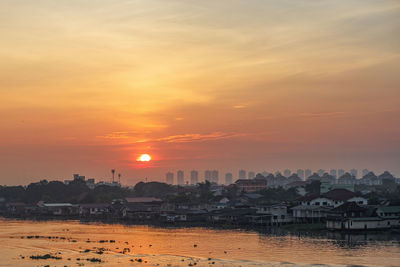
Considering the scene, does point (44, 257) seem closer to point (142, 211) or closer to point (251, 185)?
point (142, 211)

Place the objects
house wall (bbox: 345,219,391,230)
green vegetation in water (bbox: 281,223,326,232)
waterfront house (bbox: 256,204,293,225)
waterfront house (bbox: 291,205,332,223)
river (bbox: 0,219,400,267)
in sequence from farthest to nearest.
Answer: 1. waterfront house (bbox: 256,204,293,225)
2. waterfront house (bbox: 291,205,332,223)
3. green vegetation in water (bbox: 281,223,326,232)
4. house wall (bbox: 345,219,391,230)
5. river (bbox: 0,219,400,267)

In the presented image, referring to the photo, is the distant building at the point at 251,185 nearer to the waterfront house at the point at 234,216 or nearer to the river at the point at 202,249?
the waterfront house at the point at 234,216

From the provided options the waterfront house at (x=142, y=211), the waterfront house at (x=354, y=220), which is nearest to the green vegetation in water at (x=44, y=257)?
the waterfront house at (x=354, y=220)

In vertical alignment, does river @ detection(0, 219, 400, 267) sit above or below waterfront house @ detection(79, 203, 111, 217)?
below

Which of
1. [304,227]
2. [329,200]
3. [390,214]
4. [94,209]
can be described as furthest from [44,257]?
[94,209]

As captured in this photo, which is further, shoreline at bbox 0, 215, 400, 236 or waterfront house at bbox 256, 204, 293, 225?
waterfront house at bbox 256, 204, 293, 225

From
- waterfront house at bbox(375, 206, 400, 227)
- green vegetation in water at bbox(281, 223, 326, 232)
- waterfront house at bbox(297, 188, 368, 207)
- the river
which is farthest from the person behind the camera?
waterfront house at bbox(297, 188, 368, 207)

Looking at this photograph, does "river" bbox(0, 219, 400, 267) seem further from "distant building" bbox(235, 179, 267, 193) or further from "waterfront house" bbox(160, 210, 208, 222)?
"distant building" bbox(235, 179, 267, 193)

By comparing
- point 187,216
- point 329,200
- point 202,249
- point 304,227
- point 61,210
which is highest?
point 329,200

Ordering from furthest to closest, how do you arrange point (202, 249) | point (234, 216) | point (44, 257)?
point (234, 216) → point (202, 249) → point (44, 257)

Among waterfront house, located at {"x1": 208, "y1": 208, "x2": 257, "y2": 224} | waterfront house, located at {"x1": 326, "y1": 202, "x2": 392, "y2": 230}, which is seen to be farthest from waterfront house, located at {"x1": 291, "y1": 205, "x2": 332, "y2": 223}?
waterfront house, located at {"x1": 208, "y1": 208, "x2": 257, "y2": 224}

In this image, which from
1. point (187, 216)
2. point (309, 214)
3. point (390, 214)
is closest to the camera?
point (390, 214)

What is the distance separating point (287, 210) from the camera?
256 ft

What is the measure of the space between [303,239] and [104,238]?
73.0ft
